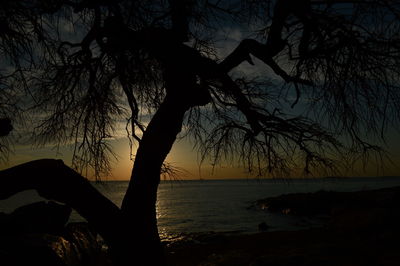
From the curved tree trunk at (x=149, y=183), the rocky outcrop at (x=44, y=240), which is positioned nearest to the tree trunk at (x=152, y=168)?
the curved tree trunk at (x=149, y=183)

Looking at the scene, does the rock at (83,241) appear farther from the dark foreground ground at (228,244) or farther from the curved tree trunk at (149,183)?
the curved tree trunk at (149,183)

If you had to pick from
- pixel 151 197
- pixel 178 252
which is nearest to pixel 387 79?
pixel 151 197

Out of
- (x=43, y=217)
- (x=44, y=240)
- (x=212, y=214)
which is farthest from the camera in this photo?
(x=212, y=214)

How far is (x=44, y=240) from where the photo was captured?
18.1 ft

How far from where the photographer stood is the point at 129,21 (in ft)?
13.7

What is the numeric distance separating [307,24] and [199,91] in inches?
59.8

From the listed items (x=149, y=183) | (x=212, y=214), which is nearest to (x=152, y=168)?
(x=149, y=183)

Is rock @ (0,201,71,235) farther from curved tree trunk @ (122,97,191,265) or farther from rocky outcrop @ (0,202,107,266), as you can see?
curved tree trunk @ (122,97,191,265)

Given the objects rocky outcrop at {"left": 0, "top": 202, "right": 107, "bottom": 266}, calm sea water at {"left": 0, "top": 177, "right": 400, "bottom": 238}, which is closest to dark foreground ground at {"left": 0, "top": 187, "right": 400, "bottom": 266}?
rocky outcrop at {"left": 0, "top": 202, "right": 107, "bottom": 266}

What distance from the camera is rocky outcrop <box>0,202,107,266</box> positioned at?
4.66m

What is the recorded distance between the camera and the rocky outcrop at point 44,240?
15.3ft

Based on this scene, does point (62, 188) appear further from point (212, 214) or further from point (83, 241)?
point (212, 214)

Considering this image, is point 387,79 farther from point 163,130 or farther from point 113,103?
point 113,103

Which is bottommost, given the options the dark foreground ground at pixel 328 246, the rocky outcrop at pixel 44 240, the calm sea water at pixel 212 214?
the calm sea water at pixel 212 214
